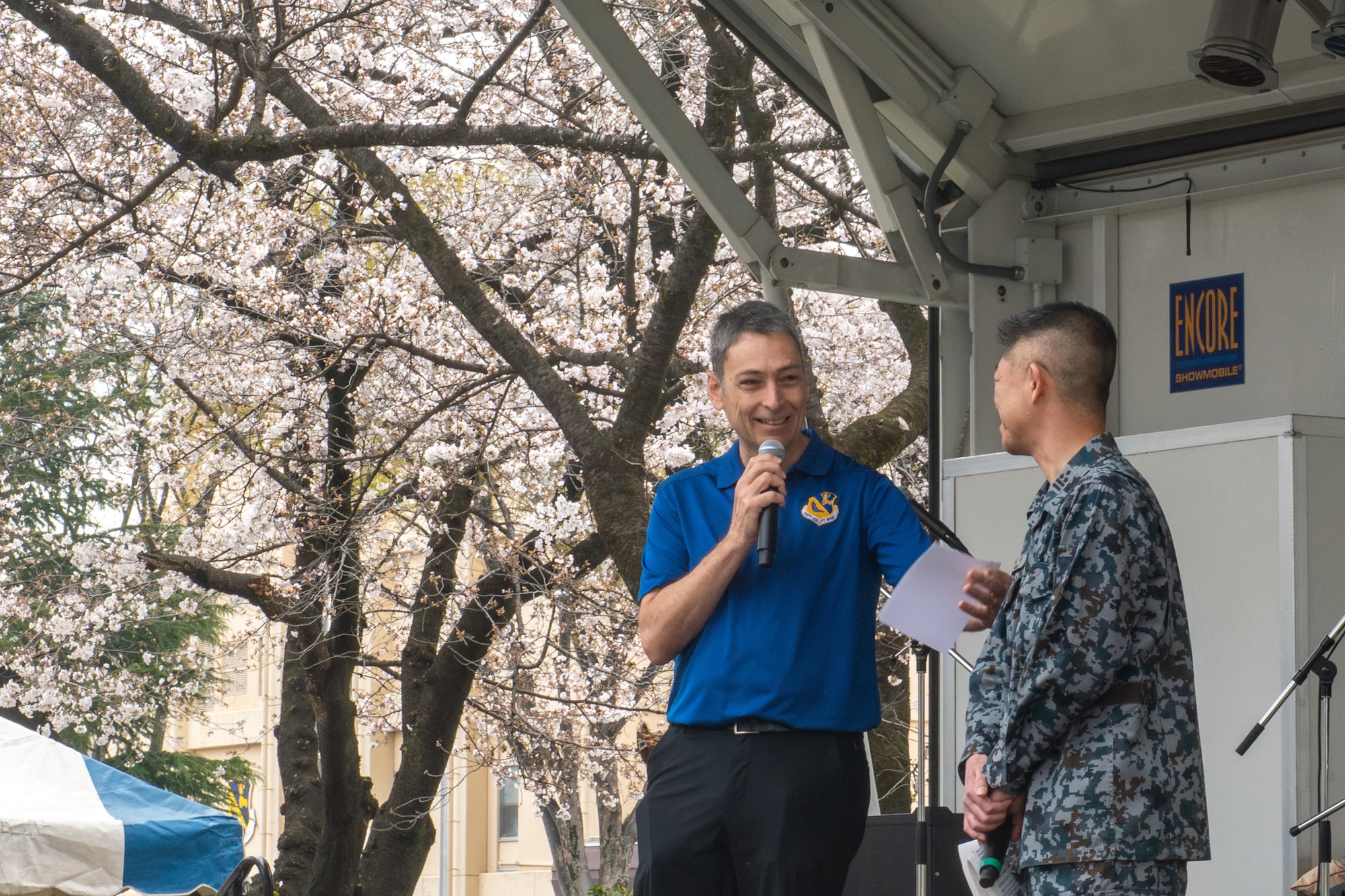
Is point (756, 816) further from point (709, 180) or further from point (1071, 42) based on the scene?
point (1071, 42)

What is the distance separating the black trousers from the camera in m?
2.64

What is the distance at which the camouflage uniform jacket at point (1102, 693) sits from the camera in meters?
2.32

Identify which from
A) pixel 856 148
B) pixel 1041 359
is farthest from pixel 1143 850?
pixel 856 148

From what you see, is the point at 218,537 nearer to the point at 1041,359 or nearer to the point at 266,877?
the point at 266,877

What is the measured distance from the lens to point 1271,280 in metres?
4.88

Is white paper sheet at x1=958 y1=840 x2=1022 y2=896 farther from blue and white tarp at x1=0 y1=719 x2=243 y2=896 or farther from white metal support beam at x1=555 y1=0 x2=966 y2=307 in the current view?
blue and white tarp at x1=0 y1=719 x2=243 y2=896

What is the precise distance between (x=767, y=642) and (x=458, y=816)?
1018 inches

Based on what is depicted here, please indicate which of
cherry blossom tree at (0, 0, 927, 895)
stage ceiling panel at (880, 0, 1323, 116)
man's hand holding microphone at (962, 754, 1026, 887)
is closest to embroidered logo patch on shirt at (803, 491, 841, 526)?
man's hand holding microphone at (962, 754, 1026, 887)

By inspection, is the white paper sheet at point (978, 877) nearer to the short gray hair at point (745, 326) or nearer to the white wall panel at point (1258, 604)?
the short gray hair at point (745, 326)

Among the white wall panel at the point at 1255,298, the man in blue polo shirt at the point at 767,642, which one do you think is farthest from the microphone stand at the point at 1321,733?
the man in blue polo shirt at the point at 767,642

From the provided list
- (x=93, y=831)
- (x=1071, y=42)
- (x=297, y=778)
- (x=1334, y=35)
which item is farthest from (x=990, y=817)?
(x=297, y=778)

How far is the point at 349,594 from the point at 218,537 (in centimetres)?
274

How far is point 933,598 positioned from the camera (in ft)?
9.00

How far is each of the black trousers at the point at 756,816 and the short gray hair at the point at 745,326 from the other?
751 mm
